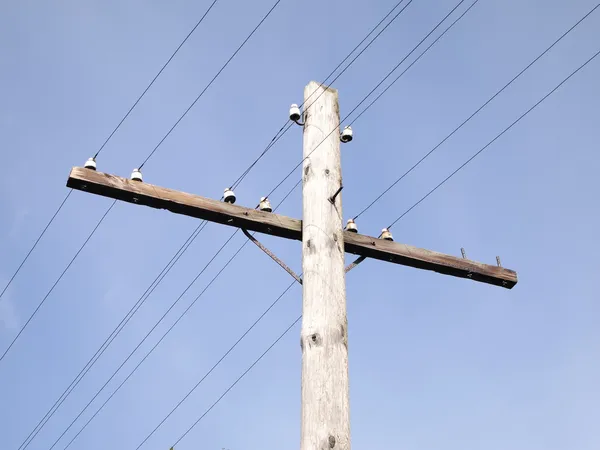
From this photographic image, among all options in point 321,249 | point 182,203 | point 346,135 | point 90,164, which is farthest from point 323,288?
point 90,164

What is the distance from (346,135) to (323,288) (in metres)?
1.80

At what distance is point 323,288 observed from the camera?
551cm

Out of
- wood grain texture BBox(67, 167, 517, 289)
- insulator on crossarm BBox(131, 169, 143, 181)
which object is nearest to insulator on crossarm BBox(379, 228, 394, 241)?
wood grain texture BBox(67, 167, 517, 289)

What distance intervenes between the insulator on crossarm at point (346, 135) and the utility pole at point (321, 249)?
0.29ft

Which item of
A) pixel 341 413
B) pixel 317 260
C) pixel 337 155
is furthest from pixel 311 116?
pixel 341 413

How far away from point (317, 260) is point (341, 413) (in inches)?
50.4

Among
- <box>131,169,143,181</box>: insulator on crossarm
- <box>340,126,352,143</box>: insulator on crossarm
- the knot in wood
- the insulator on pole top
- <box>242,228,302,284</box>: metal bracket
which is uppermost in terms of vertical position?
the insulator on pole top

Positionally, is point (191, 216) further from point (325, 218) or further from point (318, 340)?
point (318, 340)

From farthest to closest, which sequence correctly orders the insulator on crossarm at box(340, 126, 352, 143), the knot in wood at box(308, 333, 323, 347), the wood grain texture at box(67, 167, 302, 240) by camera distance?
1. the insulator on crossarm at box(340, 126, 352, 143)
2. the wood grain texture at box(67, 167, 302, 240)
3. the knot in wood at box(308, 333, 323, 347)

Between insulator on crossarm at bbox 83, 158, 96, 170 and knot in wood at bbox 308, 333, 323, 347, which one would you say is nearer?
knot in wood at bbox 308, 333, 323, 347

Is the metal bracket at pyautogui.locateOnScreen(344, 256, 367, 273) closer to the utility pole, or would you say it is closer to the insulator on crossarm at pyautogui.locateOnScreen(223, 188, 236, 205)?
the utility pole

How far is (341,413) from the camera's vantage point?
4914 millimetres

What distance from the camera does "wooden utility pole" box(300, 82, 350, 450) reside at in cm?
488

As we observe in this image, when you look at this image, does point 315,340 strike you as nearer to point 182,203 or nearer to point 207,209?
point 207,209
